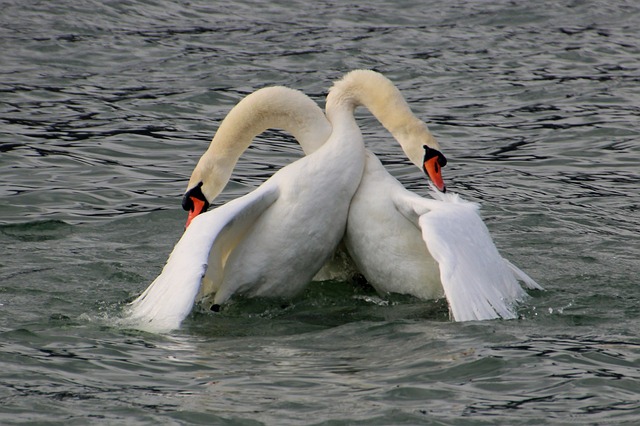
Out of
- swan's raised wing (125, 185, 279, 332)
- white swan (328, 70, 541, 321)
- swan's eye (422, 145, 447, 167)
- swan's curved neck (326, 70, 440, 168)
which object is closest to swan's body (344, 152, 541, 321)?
white swan (328, 70, 541, 321)

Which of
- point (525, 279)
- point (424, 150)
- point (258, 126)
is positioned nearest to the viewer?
point (525, 279)

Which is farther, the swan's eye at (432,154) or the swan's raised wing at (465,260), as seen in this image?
the swan's eye at (432,154)

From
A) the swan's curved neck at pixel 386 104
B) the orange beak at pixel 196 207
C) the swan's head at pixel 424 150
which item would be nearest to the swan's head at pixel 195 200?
the orange beak at pixel 196 207

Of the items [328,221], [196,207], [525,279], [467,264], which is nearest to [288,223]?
[328,221]

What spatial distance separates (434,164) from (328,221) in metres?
0.96

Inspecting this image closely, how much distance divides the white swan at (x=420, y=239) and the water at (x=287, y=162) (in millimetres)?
171

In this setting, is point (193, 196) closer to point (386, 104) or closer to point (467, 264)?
point (386, 104)

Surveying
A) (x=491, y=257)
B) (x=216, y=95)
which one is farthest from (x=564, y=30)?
(x=491, y=257)

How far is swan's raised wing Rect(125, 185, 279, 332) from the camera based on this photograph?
726cm

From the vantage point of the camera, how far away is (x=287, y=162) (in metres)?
12.7

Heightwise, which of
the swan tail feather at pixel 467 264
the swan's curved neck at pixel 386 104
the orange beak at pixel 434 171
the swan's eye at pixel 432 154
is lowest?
the swan tail feather at pixel 467 264

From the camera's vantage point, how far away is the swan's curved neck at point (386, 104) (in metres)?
8.67

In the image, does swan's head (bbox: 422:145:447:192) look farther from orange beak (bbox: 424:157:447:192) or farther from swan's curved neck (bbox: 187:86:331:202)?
swan's curved neck (bbox: 187:86:331:202)

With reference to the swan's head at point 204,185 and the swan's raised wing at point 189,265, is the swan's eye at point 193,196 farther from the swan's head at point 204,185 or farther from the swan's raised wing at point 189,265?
the swan's raised wing at point 189,265
